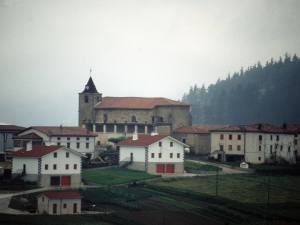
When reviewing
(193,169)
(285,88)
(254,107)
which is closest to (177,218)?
(193,169)

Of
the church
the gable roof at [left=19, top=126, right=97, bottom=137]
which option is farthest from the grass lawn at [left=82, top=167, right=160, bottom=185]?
the church

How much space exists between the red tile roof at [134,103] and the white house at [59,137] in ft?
50.7

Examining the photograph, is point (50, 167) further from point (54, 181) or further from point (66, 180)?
point (66, 180)

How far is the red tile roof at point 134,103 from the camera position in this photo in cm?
10262

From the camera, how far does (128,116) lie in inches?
4033

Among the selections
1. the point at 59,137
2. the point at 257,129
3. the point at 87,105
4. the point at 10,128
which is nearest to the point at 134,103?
the point at 87,105

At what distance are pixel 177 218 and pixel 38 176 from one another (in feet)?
62.1

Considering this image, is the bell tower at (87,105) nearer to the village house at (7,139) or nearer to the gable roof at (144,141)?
the village house at (7,139)

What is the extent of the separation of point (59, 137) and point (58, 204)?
105 feet

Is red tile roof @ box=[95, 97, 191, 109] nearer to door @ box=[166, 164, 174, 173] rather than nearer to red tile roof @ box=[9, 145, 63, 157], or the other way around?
door @ box=[166, 164, 174, 173]

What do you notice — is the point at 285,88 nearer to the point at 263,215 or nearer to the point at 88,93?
the point at 88,93

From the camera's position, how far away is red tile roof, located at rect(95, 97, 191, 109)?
103m

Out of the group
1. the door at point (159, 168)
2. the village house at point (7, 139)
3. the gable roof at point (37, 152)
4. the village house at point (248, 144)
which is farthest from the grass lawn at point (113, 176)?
the village house at point (248, 144)

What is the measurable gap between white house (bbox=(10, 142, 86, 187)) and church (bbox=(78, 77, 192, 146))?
31.8 m
